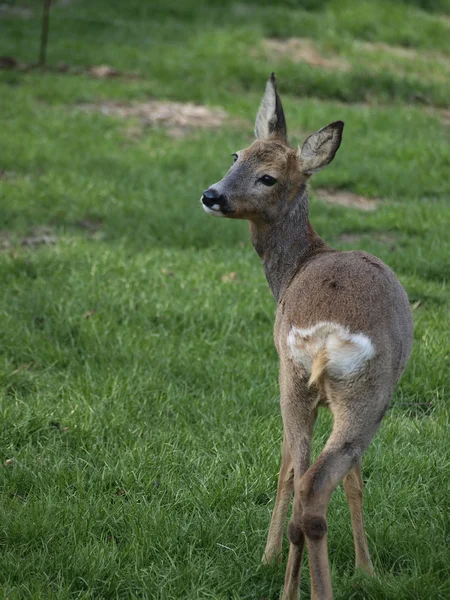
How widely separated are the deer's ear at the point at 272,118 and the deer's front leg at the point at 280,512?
57.3 inches

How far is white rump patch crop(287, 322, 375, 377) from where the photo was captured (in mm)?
2869

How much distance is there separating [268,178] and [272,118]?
0.45 m

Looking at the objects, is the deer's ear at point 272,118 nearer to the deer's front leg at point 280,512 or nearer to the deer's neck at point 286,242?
the deer's neck at point 286,242

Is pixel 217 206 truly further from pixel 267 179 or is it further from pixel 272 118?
pixel 272 118

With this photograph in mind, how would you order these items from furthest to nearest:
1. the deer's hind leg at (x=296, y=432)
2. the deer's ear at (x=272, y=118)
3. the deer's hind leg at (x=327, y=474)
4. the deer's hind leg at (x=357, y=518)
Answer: the deer's ear at (x=272, y=118) < the deer's hind leg at (x=357, y=518) < the deer's hind leg at (x=296, y=432) < the deer's hind leg at (x=327, y=474)

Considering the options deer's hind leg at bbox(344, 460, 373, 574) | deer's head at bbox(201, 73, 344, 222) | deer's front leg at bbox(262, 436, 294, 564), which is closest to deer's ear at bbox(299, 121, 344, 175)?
deer's head at bbox(201, 73, 344, 222)

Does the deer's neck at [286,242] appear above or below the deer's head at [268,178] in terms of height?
below

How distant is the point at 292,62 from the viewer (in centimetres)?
1200

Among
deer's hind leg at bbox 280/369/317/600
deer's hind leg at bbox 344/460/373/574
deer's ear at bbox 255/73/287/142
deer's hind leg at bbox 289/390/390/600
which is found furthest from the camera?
deer's ear at bbox 255/73/287/142

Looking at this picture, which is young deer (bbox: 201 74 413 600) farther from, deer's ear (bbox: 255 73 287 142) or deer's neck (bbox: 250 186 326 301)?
deer's ear (bbox: 255 73 287 142)

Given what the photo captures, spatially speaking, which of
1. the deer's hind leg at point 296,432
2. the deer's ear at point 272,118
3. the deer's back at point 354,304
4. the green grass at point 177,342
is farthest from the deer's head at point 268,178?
the green grass at point 177,342

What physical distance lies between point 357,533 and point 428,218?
4.40 metres

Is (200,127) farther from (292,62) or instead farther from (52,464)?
(52,464)

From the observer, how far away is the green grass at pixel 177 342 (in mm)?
3473
